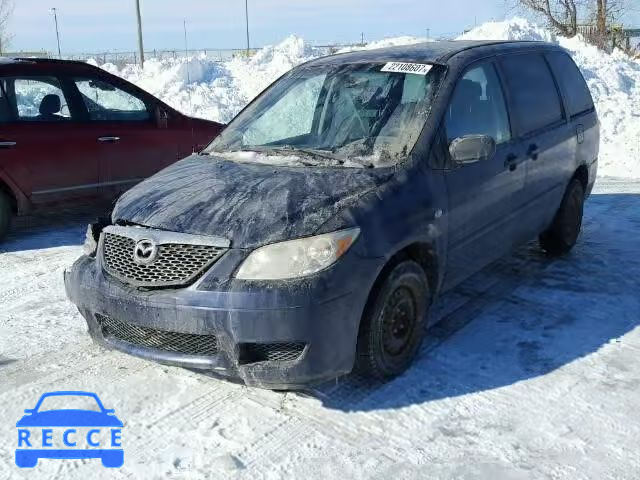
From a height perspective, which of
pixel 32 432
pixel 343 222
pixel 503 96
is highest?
pixel 503 96

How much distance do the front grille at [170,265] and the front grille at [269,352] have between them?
0.42 meters

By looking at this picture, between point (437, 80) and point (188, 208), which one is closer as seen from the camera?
point (188, 208)

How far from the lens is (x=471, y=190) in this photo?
4.11 m

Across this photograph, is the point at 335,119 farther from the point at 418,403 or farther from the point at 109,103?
the point at 109,103

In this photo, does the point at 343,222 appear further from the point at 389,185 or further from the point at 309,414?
the point at 309,414

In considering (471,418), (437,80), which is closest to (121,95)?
(437,80)

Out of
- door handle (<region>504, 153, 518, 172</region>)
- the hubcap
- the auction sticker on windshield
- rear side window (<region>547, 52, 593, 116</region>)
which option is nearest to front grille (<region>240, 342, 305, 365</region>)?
the hubcap

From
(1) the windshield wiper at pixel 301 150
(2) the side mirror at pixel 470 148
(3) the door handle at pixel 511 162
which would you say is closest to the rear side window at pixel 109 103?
(1) the windshield wiper at pixel 301 150

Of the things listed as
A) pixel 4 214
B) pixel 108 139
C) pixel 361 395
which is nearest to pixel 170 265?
pixel 361 395

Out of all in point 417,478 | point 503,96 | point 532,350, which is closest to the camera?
point 417,478

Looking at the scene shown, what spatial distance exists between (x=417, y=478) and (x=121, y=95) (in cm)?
574

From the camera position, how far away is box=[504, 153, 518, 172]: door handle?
4484 millimetres

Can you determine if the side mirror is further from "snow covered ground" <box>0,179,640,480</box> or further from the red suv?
the red suv

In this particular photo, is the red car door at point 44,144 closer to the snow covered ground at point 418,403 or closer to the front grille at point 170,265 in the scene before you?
the snow covered ground at point 418,403
